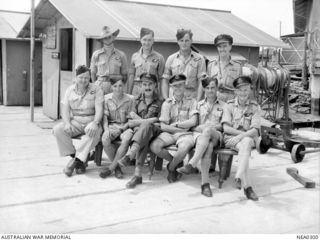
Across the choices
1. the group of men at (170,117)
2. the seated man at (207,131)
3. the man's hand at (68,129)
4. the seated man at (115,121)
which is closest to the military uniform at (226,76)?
the group of men at (170,117)

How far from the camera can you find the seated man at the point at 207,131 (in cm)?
511

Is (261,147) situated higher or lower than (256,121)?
lower

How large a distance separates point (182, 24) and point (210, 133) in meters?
5.66

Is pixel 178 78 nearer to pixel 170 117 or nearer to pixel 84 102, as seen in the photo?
pixel 170 117

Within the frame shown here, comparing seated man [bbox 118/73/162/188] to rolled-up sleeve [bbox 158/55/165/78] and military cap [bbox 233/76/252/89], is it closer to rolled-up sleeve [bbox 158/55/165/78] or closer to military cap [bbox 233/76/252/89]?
rolled-up sleeve [bbox 158/55/165/78]

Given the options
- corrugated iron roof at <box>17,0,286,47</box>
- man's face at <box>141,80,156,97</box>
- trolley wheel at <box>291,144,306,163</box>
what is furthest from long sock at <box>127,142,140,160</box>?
corrugated iron roof at <box>17,0,286,47</box>

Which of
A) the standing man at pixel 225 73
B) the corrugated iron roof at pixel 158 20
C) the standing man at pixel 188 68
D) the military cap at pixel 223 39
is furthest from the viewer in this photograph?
the corrugated iron roof at pixel 158 20

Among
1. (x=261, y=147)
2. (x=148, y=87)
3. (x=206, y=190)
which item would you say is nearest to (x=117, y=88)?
(x=148, y=87)

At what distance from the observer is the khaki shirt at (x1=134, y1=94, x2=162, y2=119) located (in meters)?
5.88

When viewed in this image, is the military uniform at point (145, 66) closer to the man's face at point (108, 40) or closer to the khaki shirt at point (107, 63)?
the khaki shirt at point (107, 63)

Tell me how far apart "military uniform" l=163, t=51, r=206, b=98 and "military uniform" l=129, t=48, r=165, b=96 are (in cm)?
26

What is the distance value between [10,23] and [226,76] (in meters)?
10.3

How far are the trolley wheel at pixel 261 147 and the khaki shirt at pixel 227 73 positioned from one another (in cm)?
177

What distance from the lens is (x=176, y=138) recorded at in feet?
18.1
